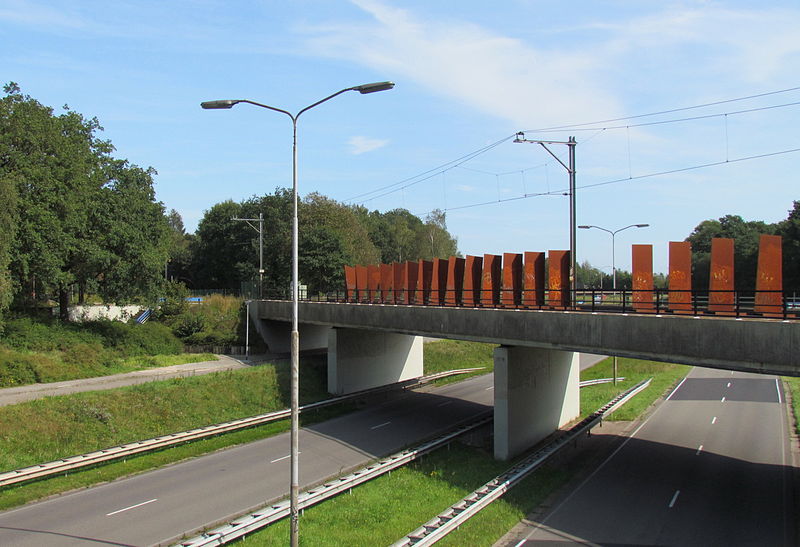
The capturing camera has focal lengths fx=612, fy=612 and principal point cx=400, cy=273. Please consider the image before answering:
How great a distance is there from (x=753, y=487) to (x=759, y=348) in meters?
8.21

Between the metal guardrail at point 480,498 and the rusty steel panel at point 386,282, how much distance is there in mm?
14140

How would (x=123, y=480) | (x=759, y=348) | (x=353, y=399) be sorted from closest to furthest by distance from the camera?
(x=759, y=348)
(x=123, y=480)
(x=353, y=399)

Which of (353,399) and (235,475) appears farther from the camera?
(353,399)

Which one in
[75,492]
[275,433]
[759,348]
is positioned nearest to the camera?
[759,348]

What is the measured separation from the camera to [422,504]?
826 inches

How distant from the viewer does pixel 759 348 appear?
17172 millimetres

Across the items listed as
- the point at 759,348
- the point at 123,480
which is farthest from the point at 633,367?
the point at 123,480

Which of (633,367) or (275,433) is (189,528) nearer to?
(275,433)

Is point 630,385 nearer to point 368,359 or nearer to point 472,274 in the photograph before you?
point 368,359

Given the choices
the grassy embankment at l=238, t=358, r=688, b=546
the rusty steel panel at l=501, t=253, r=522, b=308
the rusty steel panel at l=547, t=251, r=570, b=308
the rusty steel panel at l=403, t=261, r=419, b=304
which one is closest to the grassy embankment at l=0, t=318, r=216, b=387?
the rusty steel panel at l=403, t=261, r=419, b=304

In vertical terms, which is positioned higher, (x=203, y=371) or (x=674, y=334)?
(x=674, y=334)

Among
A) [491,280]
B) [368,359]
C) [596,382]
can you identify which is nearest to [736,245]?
[596,382]

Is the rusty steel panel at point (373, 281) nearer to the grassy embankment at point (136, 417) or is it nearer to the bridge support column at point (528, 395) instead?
the grassy embankment at point (136, 417)

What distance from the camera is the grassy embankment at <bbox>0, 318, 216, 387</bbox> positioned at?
122 ft
